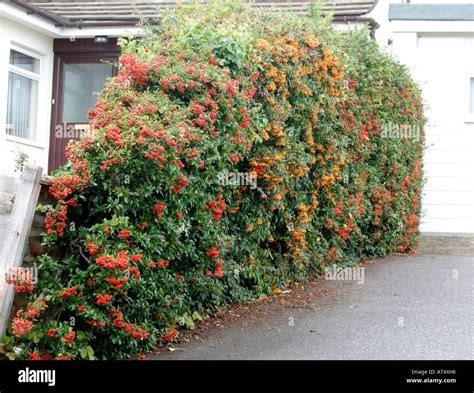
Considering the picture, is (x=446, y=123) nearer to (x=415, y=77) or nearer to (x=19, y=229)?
(x=415, y=77)

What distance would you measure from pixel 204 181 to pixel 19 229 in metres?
1.77

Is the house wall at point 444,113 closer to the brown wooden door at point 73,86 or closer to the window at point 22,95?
the brown wooden door at point 73,86

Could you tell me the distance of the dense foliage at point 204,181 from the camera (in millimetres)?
5836

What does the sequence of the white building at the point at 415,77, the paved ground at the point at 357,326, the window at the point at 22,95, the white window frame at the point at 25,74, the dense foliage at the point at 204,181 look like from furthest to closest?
the white building at the point at 415,77
the window at the point at 22,95
the white window frame at the point at 25,74
the paved ground at the point at 357,326
the dense foliage at the point at 204,181

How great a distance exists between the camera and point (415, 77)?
607 inches

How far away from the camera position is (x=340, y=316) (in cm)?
823

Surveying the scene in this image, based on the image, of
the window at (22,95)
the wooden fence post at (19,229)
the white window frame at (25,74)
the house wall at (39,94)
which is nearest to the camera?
the wooden fence post at (19,229)

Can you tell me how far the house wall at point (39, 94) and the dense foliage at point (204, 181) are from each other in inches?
204

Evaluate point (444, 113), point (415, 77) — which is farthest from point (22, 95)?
A: point (444, 113)

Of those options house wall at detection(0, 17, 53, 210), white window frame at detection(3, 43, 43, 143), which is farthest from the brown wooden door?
white window frame at detection(3, 43, 43, 143)

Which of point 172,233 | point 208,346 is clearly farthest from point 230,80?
point 208,346

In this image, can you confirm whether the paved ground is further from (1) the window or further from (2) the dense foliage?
(1) the window

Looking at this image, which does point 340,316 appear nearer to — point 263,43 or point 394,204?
point 263,43

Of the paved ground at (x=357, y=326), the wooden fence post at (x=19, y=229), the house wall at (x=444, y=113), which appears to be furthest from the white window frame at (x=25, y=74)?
the wooden fence post at (x=19, y=229)
